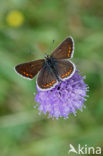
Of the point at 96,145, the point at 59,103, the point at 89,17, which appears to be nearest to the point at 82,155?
the point at 96,145

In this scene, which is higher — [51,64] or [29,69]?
[51,64]

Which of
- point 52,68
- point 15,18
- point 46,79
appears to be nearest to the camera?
point 46,79

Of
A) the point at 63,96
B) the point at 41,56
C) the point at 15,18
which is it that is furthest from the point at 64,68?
the point at 15,18

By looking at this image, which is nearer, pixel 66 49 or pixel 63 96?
pixel 66 49

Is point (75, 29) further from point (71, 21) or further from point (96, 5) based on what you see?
point (96, 5)

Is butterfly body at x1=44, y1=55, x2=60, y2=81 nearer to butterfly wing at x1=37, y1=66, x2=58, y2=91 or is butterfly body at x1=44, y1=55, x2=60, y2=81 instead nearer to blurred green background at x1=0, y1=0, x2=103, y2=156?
butterfly wing at x1=37, y1=66, x2=58, y2=91

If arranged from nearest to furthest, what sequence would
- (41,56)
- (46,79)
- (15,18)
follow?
(46,79)
(41,56)
(15,18)

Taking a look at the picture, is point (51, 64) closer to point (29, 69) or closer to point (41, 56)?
point (29, 69)
